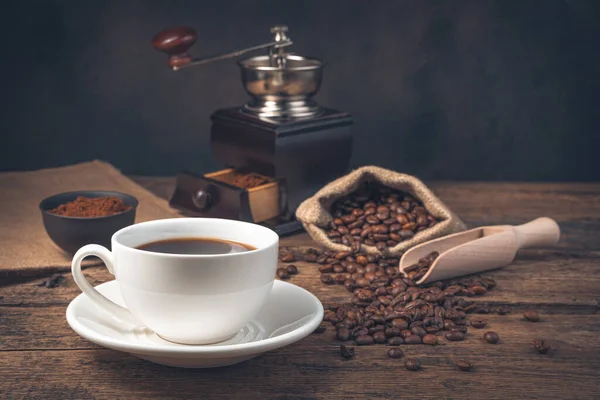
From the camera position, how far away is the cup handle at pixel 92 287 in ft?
3.85

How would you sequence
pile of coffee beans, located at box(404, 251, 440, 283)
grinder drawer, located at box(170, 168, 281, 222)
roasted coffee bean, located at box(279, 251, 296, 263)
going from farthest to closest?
grinder drawer, located at box(170, 168, 281, 222), roasted coffee bean, located at box(279, 251, 296, 263), pile of coffee beans, located at box(404, 251, 440, 283)

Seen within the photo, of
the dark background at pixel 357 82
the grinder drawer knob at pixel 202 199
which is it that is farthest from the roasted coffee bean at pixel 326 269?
the dark background at pixel 357 82

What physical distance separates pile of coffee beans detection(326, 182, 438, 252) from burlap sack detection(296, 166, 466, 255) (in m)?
0.02

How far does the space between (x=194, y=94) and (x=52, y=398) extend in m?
1.79

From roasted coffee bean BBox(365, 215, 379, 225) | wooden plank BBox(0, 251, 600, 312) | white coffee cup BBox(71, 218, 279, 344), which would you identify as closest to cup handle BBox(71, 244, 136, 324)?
white coffee cup BBox(71, 218, 279, 344)

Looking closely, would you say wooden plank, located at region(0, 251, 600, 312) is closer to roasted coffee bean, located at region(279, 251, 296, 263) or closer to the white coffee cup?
roasted coffee bean, located at region(279, 251, 296, 263)

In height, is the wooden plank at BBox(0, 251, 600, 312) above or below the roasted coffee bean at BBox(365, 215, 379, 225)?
below

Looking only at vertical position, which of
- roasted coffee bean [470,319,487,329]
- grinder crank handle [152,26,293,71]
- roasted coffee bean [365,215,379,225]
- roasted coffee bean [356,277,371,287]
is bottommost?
roasted coffee bean [356,277,371,287]

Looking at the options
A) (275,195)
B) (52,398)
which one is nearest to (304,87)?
(275,195)

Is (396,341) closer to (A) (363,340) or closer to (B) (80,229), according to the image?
(A) (363,340)

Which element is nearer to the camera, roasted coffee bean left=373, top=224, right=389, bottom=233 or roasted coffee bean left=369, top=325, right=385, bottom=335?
roasted coffee bean left=369, top=325, right=385, bottom=335

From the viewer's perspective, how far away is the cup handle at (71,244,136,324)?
1.17m

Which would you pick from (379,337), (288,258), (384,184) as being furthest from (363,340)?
(384,184)

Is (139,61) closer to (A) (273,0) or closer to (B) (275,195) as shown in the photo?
(A) (273,0)
